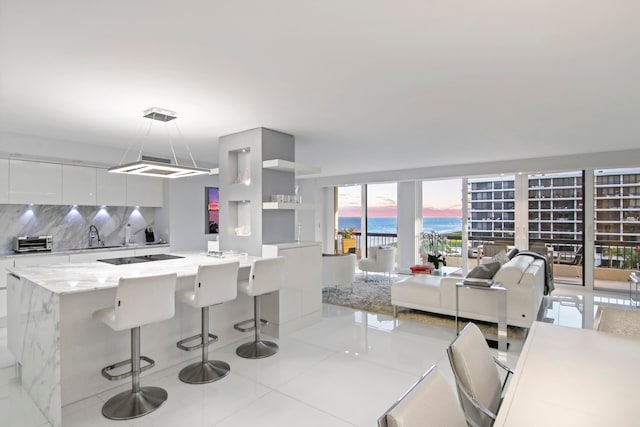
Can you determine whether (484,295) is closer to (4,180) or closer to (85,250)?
(85,250)

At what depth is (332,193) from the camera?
10148mm

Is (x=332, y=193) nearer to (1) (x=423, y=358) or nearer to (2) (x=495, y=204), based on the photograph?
(2) (x=495, y=204)

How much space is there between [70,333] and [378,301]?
4141 mm

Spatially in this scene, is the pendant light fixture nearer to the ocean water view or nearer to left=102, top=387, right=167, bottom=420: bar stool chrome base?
left=102, top=387, right=167, bottom=420: bar stool chrome base

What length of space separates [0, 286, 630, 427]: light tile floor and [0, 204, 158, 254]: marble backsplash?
4.82 ft

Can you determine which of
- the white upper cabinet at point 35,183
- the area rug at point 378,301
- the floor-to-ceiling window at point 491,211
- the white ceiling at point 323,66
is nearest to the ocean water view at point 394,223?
the floor-to-ceiling window at point 491,211

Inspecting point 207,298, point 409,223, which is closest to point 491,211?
point 409,223

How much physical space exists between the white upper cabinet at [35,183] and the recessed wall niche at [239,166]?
8.63 ft

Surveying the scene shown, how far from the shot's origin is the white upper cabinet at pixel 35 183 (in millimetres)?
4680

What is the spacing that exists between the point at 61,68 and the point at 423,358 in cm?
397

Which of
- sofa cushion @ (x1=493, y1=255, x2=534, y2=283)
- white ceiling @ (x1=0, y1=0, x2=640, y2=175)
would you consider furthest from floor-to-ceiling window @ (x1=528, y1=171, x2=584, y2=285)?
sofa cushion @ (x1=493, y1=255, x2=534, y2=283)

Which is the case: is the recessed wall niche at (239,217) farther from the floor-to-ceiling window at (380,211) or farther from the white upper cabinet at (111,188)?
the floor-to-ceiling window at (380,211)

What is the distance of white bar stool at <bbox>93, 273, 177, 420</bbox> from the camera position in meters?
2.41

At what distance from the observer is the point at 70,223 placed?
18.1 feet
